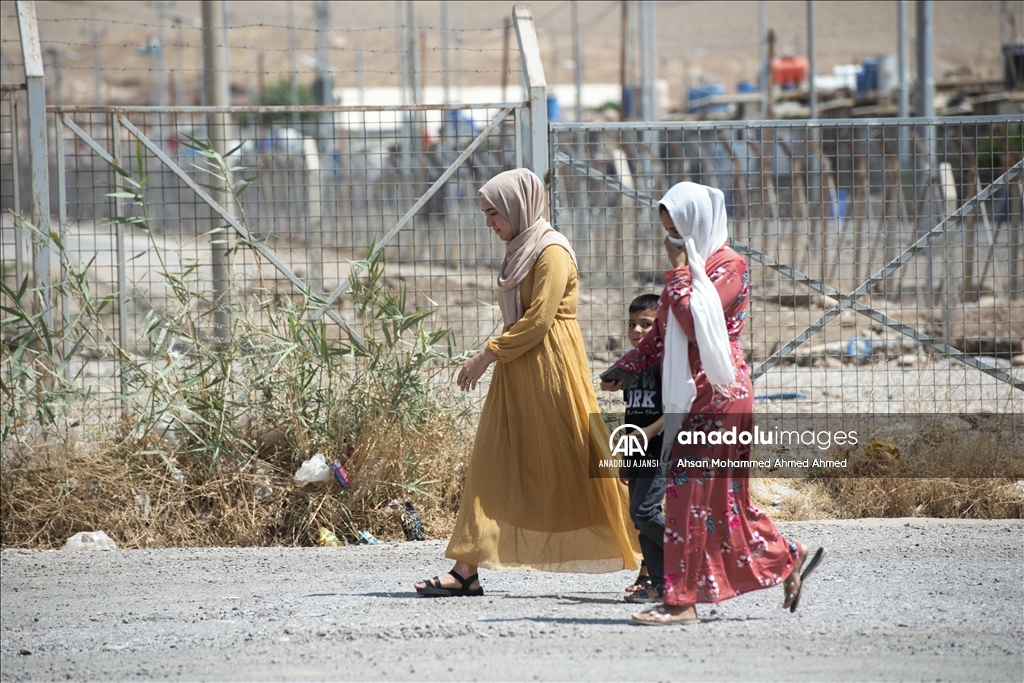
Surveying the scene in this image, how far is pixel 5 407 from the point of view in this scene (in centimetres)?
535

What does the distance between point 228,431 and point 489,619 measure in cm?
206

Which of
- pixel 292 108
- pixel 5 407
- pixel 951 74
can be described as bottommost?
pixel 5 407

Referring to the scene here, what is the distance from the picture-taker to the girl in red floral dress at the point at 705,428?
3484 mm

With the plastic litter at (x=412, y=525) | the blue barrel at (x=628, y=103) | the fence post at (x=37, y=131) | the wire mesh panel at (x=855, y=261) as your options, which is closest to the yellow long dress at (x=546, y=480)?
the plastic litter at (x=412, y=525)

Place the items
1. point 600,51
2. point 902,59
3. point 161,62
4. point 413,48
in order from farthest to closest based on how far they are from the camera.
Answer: point 600,51 < point 161,62 < point 902,59 < point 413,48

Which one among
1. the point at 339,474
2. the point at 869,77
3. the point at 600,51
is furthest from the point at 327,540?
the point at 600,51

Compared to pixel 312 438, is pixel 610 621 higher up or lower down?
lower down

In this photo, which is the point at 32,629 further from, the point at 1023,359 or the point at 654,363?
the point at 1023,359

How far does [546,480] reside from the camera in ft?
13.1

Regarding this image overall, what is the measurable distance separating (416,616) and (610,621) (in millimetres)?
730

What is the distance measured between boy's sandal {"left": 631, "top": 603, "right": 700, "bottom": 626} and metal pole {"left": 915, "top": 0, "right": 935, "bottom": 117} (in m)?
10.7

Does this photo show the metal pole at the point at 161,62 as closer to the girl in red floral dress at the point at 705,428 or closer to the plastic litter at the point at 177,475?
the plastic litter at the point at 177,475

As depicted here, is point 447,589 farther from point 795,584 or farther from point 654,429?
point 795,584

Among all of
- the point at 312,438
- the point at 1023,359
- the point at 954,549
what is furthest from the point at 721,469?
the point at 1023,359
